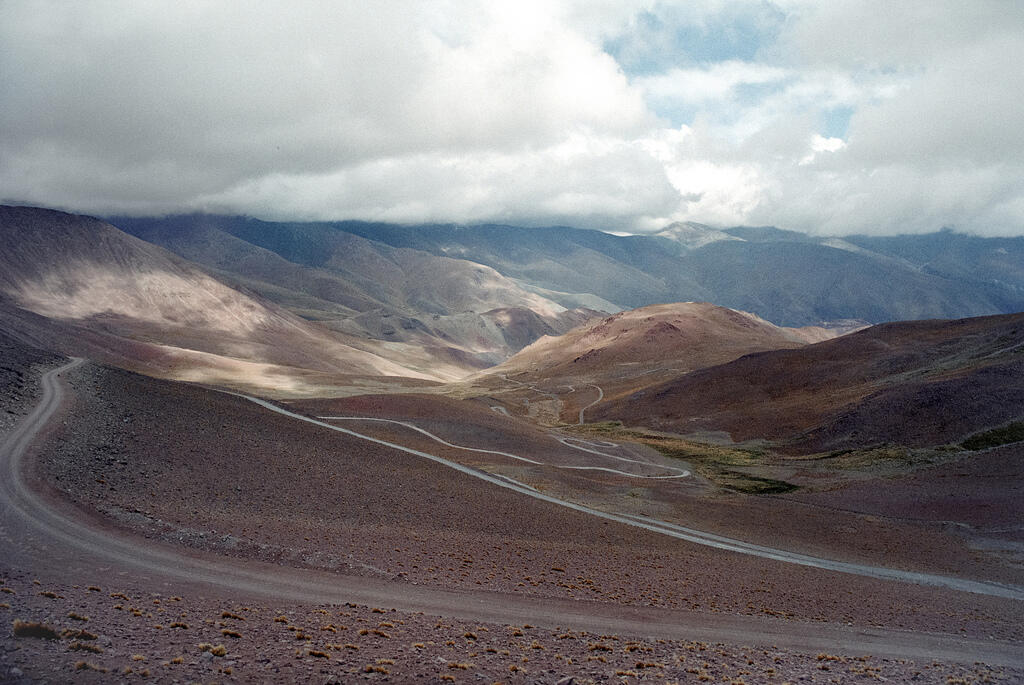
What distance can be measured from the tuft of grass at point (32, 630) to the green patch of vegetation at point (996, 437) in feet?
199

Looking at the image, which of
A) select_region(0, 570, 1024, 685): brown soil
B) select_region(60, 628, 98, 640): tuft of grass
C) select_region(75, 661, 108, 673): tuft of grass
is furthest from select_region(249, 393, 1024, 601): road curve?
select_region(75, 661, 108, 673): tuft of grass

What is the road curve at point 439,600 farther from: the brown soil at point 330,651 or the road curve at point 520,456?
the road curve at point 520,456

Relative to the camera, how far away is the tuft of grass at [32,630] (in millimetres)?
10531

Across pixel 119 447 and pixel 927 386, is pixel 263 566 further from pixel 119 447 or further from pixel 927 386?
pixel 927 386

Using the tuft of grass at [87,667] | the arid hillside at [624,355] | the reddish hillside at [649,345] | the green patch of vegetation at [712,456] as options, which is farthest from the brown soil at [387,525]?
the reddish hillside at [649,345]

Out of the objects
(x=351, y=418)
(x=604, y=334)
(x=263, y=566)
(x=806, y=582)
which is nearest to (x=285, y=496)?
(x=263, y=566)

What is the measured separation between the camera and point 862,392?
7525cm

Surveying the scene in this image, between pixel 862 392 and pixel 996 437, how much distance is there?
22.8 meters

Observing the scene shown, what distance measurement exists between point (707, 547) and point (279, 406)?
40.1 metres

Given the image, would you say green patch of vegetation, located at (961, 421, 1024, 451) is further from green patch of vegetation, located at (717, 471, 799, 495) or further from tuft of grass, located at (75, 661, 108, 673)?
tuft of grass, located at (75, 661, 108, 673)

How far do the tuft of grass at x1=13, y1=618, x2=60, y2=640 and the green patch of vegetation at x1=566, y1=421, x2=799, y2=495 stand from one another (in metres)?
47.7

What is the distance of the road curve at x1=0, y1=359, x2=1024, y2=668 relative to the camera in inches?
669

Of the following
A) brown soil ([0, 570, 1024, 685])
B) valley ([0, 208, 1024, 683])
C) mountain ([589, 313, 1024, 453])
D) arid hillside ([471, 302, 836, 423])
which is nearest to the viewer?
brown soil ([0, 570, 1024, 685])

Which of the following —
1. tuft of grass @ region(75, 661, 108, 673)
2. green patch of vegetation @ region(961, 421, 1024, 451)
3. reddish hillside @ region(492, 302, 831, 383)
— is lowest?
tuft of grass @ region(75, 661, 108, 673)
